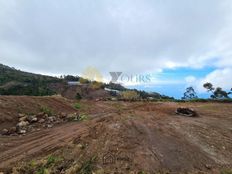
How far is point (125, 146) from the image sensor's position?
7.73m

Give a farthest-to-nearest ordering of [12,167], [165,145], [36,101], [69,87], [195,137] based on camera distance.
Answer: [69,87] < [36,101] < [195,137] < [165,145] < [12,167]

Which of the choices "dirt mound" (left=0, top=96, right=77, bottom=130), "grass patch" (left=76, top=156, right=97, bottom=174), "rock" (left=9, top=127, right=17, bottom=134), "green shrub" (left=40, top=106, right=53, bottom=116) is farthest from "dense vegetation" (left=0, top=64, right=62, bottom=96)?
"grass patch" (left=76, top=156, right=97, bottom=174)

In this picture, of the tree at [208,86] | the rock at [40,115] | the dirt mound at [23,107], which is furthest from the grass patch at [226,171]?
the tree at [208,86]

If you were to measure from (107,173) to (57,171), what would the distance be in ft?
3.94

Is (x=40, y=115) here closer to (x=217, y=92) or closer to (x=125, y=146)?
(x=125, y=146)

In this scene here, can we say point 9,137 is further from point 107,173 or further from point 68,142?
point 107,173

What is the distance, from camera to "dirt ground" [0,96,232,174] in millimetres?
6703

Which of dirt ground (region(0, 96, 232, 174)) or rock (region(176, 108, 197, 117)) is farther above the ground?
rock (region(176, 108, 197, 117))

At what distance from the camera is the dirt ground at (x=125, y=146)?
264 inches

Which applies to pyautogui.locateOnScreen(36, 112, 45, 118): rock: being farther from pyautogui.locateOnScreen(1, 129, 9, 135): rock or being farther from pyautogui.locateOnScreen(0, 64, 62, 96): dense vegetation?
pyautogui.locateOnScreen(0, 64, 62, 96): dense vegetation

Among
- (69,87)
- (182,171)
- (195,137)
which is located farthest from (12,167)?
(69,87)

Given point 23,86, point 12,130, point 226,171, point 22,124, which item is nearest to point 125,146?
point 226,171

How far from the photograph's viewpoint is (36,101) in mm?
13305

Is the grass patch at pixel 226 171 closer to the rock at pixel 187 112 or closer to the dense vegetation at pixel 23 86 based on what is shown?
the rock at pixel 187 112
